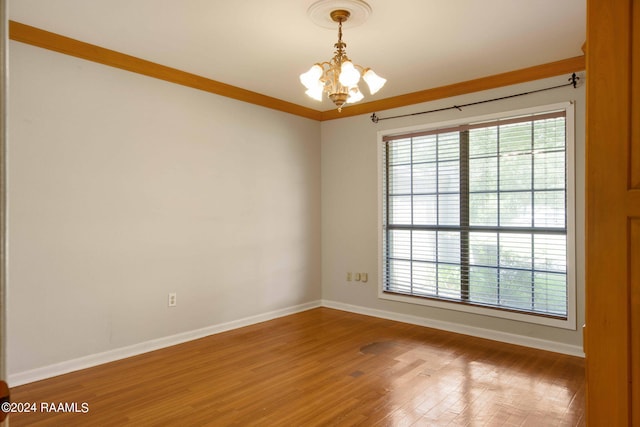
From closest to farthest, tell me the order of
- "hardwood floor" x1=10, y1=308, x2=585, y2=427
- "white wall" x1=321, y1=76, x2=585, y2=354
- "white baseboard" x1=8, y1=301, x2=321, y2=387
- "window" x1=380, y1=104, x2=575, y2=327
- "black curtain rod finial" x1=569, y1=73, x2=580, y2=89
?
1. "hardwood floor" x1=10, y1=308, x2=585, y2=427
2. "white baseboard" x1=8, y1=301, x2=321, y2=387
3. "black curtain rod finial" x1=569, y1=73, x2=580, y2=89
4. "window" x1=380, y1=104, x2=575, y2=327
5. "white wall" x1=321, y1=76, x2=585, y2=354

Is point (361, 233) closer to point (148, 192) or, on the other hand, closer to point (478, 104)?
point (478, 104)

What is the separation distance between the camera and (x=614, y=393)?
130cm

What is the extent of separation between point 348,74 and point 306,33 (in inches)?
31.0

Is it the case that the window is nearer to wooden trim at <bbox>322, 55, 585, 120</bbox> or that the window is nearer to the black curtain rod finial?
the black curtain rod finial

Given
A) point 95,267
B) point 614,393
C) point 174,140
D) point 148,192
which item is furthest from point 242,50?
point 614,393

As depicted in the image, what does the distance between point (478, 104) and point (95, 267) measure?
3946 millimetres

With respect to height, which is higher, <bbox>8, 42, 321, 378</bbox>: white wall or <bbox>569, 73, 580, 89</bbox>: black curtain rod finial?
<bbox>569, 73, 580, 89</bbox>: black curtain rod finial

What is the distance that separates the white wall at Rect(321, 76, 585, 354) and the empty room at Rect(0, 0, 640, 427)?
27 mm

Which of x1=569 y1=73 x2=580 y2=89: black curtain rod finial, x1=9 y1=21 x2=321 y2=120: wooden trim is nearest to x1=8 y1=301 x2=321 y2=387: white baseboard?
x1=9 y1=21 x2=321 y2=120: wooden trim

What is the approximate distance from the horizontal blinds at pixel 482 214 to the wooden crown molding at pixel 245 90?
393 millimetres

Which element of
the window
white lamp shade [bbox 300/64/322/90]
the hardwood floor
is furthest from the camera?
the window

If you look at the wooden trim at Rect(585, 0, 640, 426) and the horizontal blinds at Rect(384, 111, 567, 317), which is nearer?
the wooden trim at Rect(585, 0, 640, 426)

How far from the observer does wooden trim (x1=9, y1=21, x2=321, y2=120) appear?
3025mm

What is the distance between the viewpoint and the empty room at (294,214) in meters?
2.75
